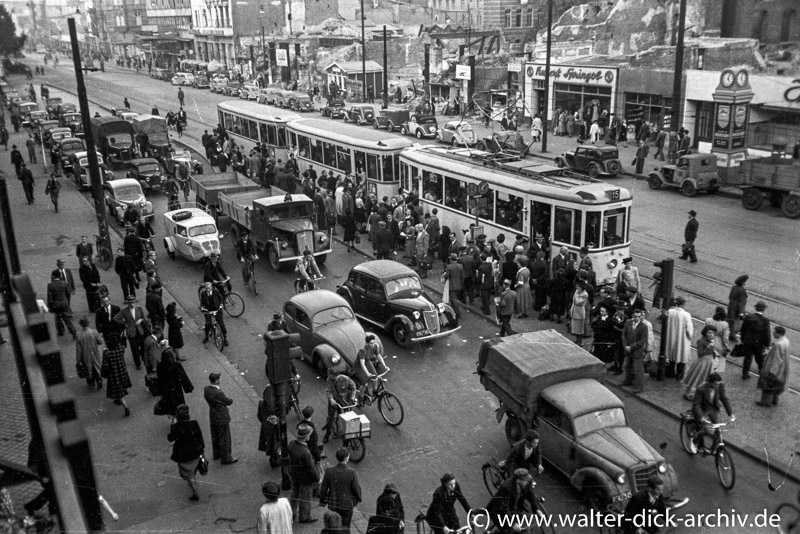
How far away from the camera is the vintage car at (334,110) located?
53.3 m

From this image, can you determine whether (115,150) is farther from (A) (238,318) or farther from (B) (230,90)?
(B) (230,90)

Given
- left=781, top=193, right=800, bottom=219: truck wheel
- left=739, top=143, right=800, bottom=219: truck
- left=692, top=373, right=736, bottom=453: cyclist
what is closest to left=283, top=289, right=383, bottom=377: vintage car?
left=692, top=373, right=736, bottom=453: cyclist

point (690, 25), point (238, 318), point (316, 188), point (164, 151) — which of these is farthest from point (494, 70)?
point (238, 318)

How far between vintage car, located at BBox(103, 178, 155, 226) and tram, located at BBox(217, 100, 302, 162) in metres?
8.95

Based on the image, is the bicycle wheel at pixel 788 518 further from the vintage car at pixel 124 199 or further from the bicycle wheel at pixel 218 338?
the vintage car at pixel 124 199

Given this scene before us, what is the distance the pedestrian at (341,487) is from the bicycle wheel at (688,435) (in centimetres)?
559

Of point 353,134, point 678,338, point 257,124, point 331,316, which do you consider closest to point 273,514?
point 331,316

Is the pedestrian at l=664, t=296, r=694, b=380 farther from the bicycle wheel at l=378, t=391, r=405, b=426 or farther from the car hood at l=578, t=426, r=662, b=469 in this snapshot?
the bicycle wheel at l=378, t=391, r=405, b=426

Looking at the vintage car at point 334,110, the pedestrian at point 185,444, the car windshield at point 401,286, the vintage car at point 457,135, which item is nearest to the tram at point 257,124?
the vintage car at point 457,135

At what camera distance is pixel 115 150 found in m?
36.6

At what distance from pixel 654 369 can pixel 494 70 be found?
45495 mm

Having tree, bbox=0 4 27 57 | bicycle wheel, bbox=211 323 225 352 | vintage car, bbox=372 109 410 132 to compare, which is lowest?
bicycle wheel, bbox=211 323 225 352

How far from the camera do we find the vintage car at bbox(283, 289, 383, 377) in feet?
48.4

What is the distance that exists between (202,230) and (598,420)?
1562 centimetres
